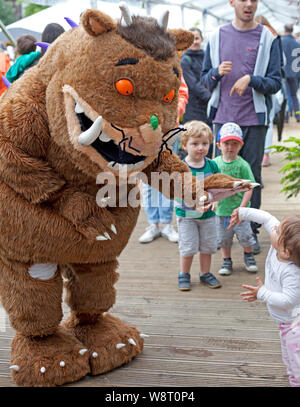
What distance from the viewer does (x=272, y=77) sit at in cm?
407

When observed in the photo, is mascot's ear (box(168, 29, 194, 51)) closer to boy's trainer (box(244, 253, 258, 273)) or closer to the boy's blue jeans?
boy's trainer (box(244, 253, 258, 273))

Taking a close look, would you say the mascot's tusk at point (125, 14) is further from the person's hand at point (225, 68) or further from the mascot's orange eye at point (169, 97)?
the person's hand at point (225, 68)

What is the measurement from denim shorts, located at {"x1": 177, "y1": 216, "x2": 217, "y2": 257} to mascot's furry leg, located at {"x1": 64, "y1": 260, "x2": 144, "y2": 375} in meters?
1.10

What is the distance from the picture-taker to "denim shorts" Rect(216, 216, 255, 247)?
156 inches

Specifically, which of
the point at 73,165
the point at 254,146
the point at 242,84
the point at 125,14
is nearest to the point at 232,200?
the point at 254,146

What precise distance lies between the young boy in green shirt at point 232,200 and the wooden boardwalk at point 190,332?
0.43 feet

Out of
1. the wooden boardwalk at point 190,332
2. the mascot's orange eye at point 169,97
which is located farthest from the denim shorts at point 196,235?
the mascot's orange eye at point 169,97

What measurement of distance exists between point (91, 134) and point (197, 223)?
1838 mm

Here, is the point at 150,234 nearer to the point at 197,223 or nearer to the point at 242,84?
the point at 197,223

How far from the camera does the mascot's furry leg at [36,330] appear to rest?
2.37 metres

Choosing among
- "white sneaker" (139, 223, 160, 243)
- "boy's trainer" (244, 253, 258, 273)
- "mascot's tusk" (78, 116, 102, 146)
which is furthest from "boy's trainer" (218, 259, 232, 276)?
"mascot's tusk" (78, 116, 102, 146)
